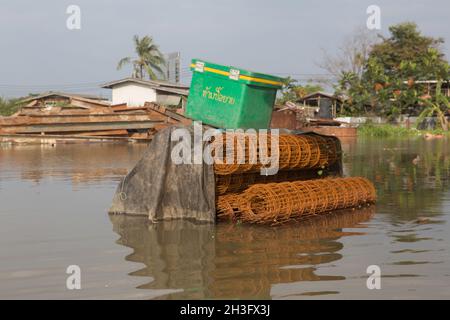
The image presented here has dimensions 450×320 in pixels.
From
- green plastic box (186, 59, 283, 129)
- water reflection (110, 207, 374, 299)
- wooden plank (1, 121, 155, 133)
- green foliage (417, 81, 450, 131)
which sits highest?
green foliage (417, 81, 450, 131)

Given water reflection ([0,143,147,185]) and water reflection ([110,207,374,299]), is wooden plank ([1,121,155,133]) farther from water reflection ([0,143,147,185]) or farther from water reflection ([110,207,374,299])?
water reflection ([110,207,374,299])

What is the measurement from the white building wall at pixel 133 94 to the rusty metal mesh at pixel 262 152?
3658 cm

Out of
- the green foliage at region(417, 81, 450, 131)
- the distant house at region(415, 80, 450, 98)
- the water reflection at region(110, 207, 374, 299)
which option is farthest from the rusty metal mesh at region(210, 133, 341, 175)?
the distant house at region(415, 80, 450, 98)

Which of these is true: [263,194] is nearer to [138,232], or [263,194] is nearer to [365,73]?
[138,232]

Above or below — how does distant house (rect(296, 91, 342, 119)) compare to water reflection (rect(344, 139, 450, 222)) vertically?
above

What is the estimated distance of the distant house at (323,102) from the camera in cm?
4900

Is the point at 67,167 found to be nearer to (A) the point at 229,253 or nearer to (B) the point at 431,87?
(A) the point at 229,253

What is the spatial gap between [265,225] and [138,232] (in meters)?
1.71

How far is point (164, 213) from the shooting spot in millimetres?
8320

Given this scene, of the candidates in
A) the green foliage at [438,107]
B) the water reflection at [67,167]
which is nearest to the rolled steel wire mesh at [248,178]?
the water reflection at [67,167]

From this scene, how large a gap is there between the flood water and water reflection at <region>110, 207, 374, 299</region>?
0.4 inches

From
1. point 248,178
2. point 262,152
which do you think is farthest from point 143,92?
point 262,152

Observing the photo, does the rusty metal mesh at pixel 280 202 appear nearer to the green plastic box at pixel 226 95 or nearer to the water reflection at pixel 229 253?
the water reflection at pixel 229 253

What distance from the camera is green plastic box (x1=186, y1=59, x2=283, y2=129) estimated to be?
899 cm
